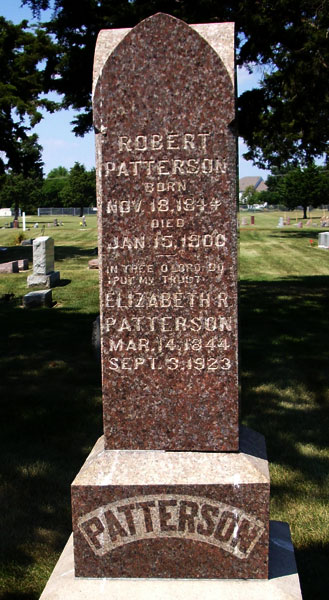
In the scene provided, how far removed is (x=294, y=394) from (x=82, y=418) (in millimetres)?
2409

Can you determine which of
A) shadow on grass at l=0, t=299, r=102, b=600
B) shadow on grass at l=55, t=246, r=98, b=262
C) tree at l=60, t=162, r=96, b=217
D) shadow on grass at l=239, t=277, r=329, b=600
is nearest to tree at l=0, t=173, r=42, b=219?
tree at l=60, t=162, r=96, b=217

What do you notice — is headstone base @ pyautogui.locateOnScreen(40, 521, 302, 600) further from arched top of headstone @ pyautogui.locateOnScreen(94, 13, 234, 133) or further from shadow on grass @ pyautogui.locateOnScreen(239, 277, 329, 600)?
arched top of headstone @ pyautogui.locateOnScreen(94, 13, 234, 133)

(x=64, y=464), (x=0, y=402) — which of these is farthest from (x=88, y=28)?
(x=64, y=464)

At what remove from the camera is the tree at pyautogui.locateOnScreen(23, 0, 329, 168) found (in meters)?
10.6

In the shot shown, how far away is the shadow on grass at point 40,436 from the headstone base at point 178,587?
46 cm

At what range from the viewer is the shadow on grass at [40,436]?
4082mm

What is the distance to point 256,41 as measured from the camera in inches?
431

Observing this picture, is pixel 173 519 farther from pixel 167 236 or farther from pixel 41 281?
pixel 41 281

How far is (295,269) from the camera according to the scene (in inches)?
825

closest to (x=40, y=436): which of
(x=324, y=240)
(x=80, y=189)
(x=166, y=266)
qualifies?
(x=166, y=266)

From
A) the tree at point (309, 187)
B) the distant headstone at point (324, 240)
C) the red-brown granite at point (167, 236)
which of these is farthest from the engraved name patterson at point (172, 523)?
the tree at point (309, 187)

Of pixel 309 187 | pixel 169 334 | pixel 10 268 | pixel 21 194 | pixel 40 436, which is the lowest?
pixel 40 436

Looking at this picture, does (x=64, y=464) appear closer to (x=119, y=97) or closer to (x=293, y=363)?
(x=119, y=97)

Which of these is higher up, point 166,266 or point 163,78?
point 163,78
